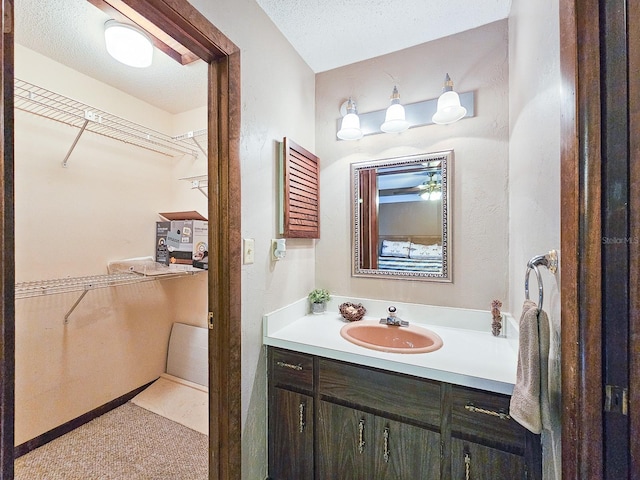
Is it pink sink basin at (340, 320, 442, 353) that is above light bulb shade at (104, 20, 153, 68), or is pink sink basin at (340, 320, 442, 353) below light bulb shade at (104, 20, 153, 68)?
below

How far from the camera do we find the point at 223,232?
1.16 m

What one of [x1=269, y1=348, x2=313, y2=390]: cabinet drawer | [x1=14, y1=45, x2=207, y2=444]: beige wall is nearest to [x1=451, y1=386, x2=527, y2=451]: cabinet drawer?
[x1=269, y1=348, x2=313, y2=390]: cabinet drawer

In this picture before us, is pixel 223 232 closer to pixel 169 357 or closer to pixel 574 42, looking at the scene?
pixel 574 42

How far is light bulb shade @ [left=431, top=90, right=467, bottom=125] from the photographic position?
1.37 metres

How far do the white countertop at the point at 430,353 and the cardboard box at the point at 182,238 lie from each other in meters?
0.97

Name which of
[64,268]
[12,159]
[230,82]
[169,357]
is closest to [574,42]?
[230,82]

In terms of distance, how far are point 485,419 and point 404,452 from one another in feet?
1.16

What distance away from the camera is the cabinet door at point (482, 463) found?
917 millimetres

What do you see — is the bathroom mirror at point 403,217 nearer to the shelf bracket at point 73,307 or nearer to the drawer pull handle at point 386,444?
the drawer pull handle at point 386,444

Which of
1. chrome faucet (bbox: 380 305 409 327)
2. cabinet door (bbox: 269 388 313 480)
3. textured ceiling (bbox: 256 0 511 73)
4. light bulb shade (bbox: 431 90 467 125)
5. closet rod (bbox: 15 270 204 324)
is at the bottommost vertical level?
cabinet door (bbox: 269 388 313 480)

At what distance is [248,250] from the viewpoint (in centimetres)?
126

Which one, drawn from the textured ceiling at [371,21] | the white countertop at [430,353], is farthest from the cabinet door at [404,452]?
the textured ceiling at [371,21]

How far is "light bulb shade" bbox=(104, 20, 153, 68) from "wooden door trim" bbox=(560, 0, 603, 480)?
1811 mm

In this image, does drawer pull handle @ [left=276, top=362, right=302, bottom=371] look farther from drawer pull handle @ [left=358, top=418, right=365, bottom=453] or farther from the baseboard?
the baseboard
